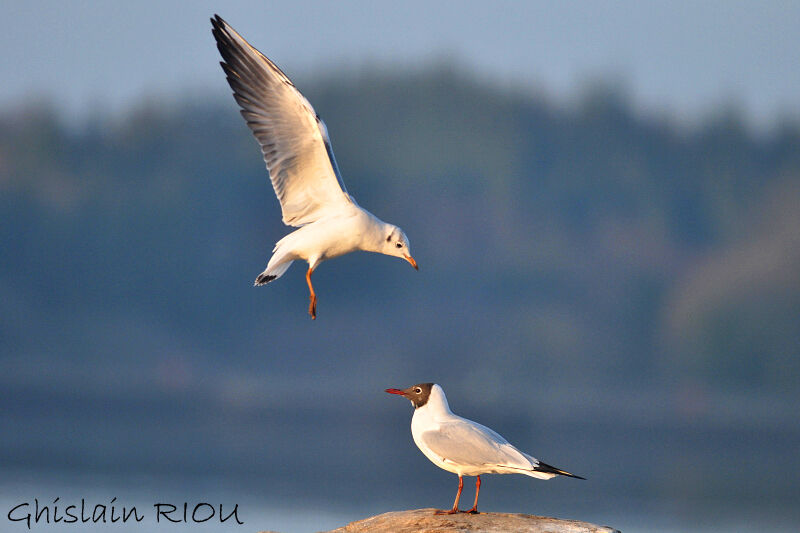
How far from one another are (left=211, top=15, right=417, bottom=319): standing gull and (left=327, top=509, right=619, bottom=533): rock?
1743 millimetres

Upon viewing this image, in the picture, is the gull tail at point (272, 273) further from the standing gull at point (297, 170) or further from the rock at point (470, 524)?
the rock at point (470, 524)

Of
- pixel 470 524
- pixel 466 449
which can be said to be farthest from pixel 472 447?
pixel 470 524

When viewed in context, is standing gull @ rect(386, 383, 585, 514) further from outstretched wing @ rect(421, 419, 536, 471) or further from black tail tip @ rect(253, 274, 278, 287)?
black tail tip @ rect(253, 274, 278, 287)

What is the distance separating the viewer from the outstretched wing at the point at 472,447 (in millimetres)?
5953

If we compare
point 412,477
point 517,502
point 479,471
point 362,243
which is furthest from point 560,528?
point 412,477

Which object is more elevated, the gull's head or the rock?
the gull's head

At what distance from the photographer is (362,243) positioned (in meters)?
6.96

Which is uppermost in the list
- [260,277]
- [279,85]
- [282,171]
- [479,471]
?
[279,85]

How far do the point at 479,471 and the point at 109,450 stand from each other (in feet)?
72.0

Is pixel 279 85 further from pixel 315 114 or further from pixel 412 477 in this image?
pixel 412 477

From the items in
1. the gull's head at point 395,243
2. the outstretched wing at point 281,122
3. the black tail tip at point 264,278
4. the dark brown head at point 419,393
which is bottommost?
the dark brown head at point 419,393

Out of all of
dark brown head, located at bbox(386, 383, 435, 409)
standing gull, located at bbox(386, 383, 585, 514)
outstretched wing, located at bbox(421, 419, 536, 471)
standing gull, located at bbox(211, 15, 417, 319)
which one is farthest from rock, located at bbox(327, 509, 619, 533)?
standing gull, located at bbox(211, 15, 417, 319)

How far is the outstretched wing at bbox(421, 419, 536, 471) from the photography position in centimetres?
595

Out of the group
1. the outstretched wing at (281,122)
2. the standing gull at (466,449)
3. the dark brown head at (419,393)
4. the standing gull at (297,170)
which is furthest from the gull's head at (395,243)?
the standing gull at (466,449)
